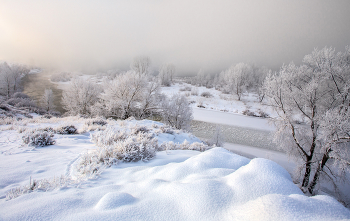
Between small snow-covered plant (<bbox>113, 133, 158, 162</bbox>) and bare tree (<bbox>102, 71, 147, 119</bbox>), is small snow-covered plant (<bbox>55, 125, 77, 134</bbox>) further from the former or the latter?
bare tree (<bbox>102, 71, 147, 119</bbox>)

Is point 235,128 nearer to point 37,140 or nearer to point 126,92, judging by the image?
point 126,92

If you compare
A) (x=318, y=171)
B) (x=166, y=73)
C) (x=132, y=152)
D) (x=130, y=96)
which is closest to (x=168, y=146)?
(x=132, y=152)

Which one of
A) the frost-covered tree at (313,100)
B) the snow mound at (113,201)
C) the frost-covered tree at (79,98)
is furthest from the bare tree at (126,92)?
the snow mound at (113,201)

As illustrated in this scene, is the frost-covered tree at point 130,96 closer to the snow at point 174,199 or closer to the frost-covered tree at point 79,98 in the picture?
the frost-covered tree at point 79,98

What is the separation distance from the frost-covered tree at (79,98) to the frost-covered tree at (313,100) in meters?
22.4

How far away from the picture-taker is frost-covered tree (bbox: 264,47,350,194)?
24.4 feet

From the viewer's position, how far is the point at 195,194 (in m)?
1.59

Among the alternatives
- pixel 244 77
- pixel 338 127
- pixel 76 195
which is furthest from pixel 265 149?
pixel 244 77

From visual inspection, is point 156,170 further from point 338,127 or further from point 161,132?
point 338,127

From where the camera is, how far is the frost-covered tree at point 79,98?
20.5 metres

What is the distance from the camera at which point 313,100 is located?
7.86m

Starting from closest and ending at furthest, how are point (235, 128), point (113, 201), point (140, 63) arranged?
point (113, 201), point (235, 128), point (140, 63)

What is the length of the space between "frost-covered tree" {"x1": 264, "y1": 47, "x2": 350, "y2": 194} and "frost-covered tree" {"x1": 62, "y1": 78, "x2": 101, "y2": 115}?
22.4 meters

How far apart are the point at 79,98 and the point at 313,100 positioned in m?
25.4
